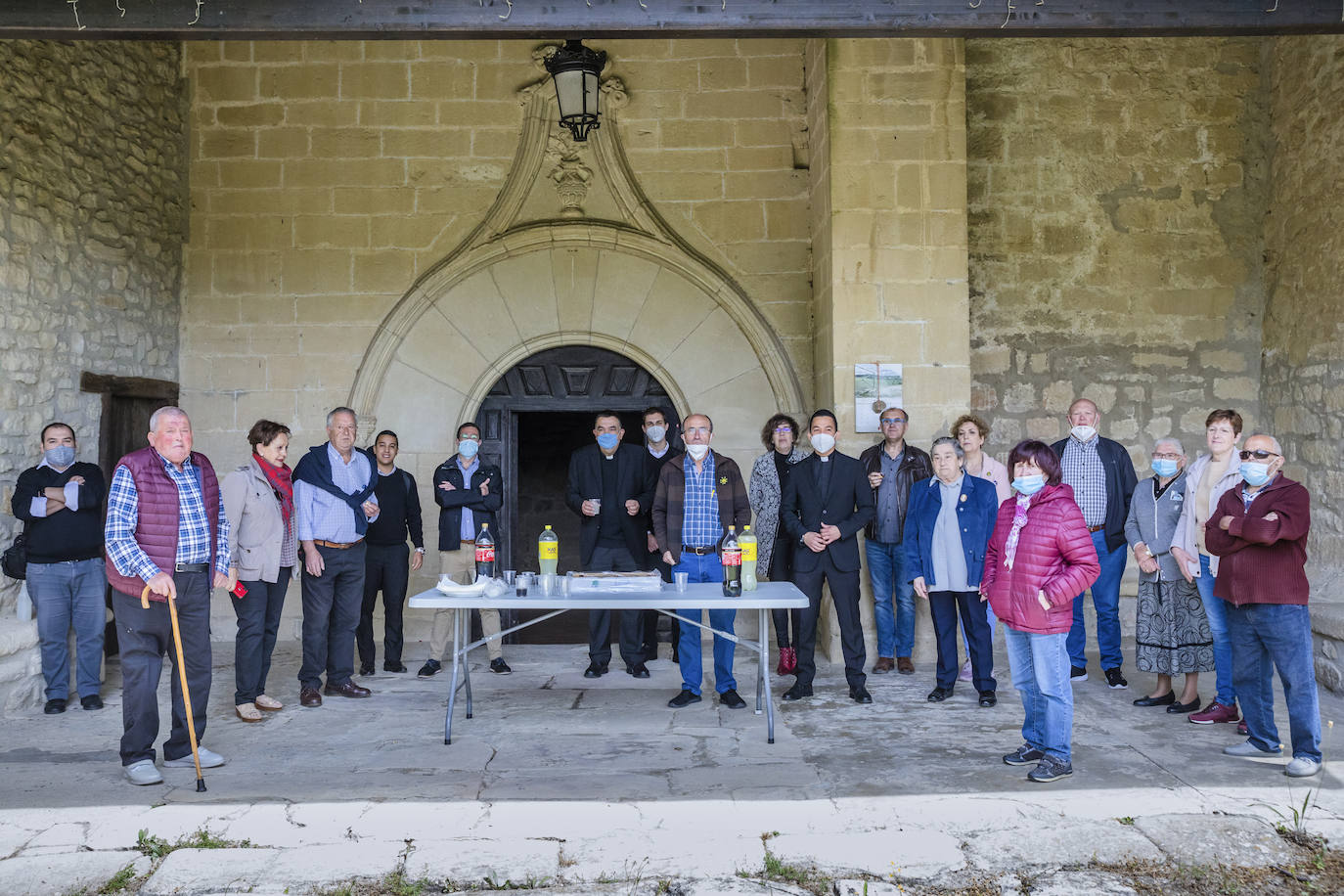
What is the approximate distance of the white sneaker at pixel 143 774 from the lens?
157 inches

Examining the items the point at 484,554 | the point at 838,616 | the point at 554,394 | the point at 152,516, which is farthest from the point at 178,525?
the point at 554,394

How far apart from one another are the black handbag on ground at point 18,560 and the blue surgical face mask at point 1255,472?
548 cm

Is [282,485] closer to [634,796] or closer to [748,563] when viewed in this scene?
[748,563]

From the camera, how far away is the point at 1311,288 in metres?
6.46

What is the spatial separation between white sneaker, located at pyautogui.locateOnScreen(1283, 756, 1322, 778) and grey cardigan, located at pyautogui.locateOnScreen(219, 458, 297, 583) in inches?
171

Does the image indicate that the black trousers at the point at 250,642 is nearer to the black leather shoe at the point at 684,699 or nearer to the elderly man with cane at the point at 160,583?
the elderly man with cane at the point at 160,583

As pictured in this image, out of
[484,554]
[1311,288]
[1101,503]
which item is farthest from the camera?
[1311,288]

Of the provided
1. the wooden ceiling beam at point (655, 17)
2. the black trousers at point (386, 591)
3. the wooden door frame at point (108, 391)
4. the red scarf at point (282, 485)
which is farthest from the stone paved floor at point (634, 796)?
the wooden ceiling beam at point (655, 17)

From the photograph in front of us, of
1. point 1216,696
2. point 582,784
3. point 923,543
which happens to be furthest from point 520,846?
point 1216,696

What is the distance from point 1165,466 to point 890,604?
1.65 m

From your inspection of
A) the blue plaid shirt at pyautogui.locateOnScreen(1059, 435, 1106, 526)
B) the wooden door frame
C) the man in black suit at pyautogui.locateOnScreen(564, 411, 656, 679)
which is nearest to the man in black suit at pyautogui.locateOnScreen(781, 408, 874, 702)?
the man in black suit at pyautogui.locateOnScreen(564, 411, 656, 679)

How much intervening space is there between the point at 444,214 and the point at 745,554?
11.9 feet

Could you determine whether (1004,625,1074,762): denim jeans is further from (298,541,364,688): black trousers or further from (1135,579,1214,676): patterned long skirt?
(298,541,364,688): black trousers

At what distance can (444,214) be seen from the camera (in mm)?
7207
